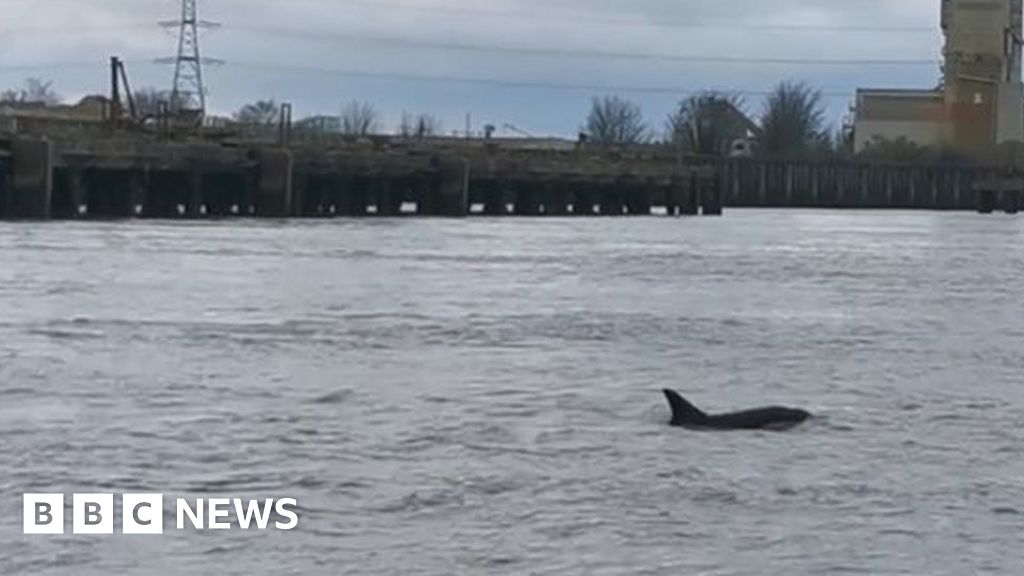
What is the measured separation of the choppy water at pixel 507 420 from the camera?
50.3ft

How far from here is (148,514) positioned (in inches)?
624

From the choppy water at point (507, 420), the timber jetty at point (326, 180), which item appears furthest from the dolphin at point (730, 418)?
the timber jetty at point (326, 180)

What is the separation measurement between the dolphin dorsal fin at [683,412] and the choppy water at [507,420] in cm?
27

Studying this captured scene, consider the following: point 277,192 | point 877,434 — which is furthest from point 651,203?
point 877,434

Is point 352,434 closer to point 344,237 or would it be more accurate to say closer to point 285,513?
point 285,513

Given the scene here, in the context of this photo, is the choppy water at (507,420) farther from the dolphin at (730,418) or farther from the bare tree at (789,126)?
the bare tree at (789,126)

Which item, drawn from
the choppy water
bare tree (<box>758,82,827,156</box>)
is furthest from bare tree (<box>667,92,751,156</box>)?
the choppy water

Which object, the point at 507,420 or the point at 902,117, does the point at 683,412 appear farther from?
the point at 902,117

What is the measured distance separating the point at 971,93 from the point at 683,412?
14810 centimetres

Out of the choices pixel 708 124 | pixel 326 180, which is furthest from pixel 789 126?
pixel 326 180

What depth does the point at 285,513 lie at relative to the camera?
52.6ft

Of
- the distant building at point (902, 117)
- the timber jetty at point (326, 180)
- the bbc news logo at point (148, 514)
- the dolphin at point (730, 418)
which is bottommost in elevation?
the bbc news logo at point (148, 514)

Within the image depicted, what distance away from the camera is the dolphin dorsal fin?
21.3 m

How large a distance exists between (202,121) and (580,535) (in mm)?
88908
